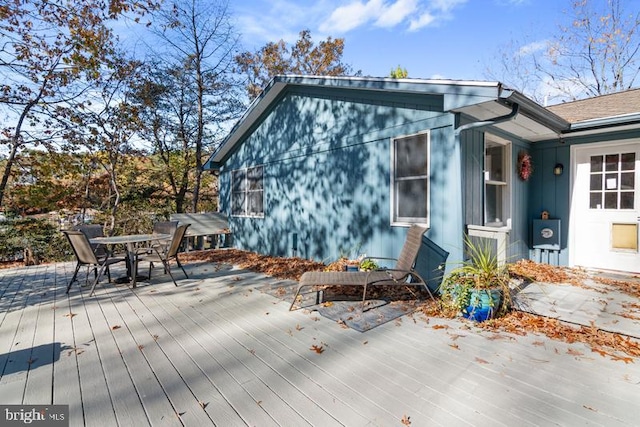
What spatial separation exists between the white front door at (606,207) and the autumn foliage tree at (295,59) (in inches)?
561

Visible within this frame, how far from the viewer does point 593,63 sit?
1405 cm

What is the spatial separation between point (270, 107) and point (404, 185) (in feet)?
14.2

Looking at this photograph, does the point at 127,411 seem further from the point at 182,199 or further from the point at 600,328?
the point at 182,199

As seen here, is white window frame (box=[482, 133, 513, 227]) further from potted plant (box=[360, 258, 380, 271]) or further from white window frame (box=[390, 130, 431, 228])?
potted plant (box=[360, 258, 380, 271])

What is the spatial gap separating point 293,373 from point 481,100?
11.4 feet

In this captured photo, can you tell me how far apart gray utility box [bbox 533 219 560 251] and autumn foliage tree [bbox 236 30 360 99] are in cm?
1423

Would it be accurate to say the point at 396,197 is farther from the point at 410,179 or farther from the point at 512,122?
the point at 512,122

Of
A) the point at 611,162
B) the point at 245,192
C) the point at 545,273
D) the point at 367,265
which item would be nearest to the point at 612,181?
the point at 611,162

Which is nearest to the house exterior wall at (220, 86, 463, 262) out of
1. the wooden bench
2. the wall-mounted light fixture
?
the wooden bench

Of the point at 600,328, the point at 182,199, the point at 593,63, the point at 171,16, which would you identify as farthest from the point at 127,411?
the point at 593,63

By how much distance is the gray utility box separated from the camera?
5629 millimetres

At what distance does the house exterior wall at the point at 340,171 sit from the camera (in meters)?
4.38

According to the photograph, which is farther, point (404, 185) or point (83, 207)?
point (83, 207)

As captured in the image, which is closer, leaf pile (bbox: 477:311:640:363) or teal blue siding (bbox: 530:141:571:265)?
leaf pile (bbox: 477:311:640:363)
